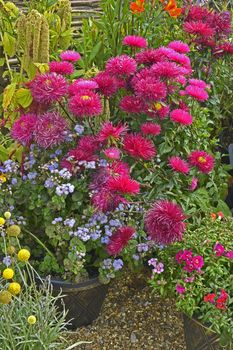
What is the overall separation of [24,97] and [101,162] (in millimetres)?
533

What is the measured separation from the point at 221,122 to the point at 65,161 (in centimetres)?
124

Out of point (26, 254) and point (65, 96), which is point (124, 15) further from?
point (26, 254)

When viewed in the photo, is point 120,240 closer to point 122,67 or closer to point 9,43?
point 122,67

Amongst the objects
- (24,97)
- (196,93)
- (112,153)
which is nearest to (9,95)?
(24,97)

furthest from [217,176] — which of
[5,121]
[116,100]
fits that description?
[5,121]

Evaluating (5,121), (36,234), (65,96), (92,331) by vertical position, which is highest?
(65,96)

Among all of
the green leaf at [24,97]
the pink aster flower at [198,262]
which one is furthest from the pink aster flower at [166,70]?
the pink aster flower at [198,262]

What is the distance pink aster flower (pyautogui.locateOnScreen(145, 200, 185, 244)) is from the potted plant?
0.15m

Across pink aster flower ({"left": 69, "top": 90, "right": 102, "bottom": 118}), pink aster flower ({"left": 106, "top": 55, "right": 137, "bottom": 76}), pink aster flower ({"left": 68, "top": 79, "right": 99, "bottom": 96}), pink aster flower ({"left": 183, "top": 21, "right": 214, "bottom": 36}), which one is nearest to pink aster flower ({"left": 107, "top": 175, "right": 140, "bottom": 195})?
pink aster flower ({"left": 69, "top": 90, "right": 102, "bottom": 118})

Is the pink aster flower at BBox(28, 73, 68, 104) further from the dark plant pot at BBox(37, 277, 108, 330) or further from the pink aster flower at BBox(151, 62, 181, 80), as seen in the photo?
the dark plant pot at BBox(37, 277, 108, 330)

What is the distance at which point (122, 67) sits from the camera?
228 centimetres

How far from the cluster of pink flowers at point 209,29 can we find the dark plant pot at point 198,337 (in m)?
1.20

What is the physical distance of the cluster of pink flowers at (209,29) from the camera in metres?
2.62

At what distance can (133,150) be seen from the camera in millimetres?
2141
